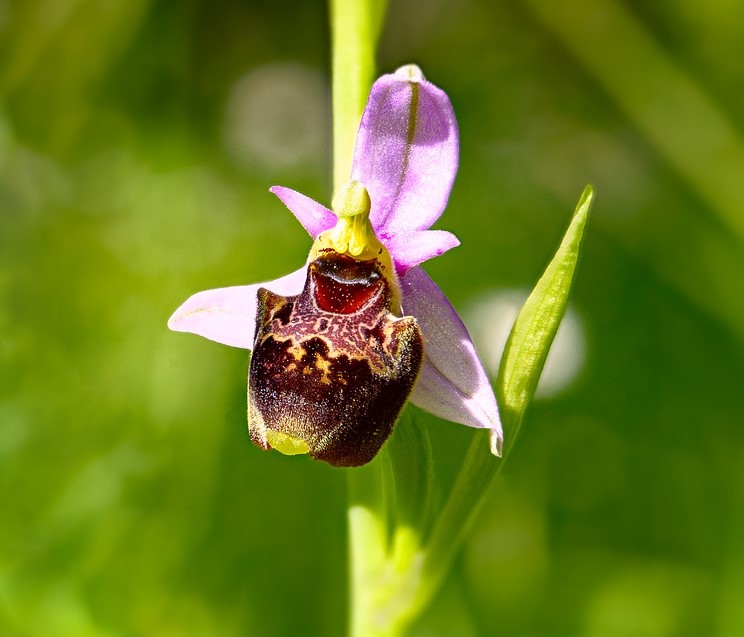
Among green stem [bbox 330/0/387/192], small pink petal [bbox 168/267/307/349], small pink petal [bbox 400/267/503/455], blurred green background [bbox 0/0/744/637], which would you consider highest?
green stem [bbox 330/0/387/192]

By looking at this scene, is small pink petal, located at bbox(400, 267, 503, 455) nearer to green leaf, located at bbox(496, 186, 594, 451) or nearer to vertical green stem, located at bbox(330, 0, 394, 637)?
green leaf, located at bbox(496, 186, 594, 451)

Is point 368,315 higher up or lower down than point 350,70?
lower down

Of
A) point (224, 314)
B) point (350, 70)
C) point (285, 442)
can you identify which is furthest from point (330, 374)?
point (350, 70)

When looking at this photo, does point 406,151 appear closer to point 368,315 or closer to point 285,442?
point 368,315

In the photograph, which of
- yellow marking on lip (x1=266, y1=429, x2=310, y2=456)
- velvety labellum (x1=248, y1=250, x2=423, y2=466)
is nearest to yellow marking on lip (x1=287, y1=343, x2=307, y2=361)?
velvety labellum (x1=248, y1=250, x2=423, y2=466)

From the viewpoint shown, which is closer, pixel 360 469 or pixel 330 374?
pixel 330 374

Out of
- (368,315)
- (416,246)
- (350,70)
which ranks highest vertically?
(350,70)

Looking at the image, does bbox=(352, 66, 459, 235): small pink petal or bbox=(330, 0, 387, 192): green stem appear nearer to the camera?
bbox=(352, 66, 459, 235): small pink petal
